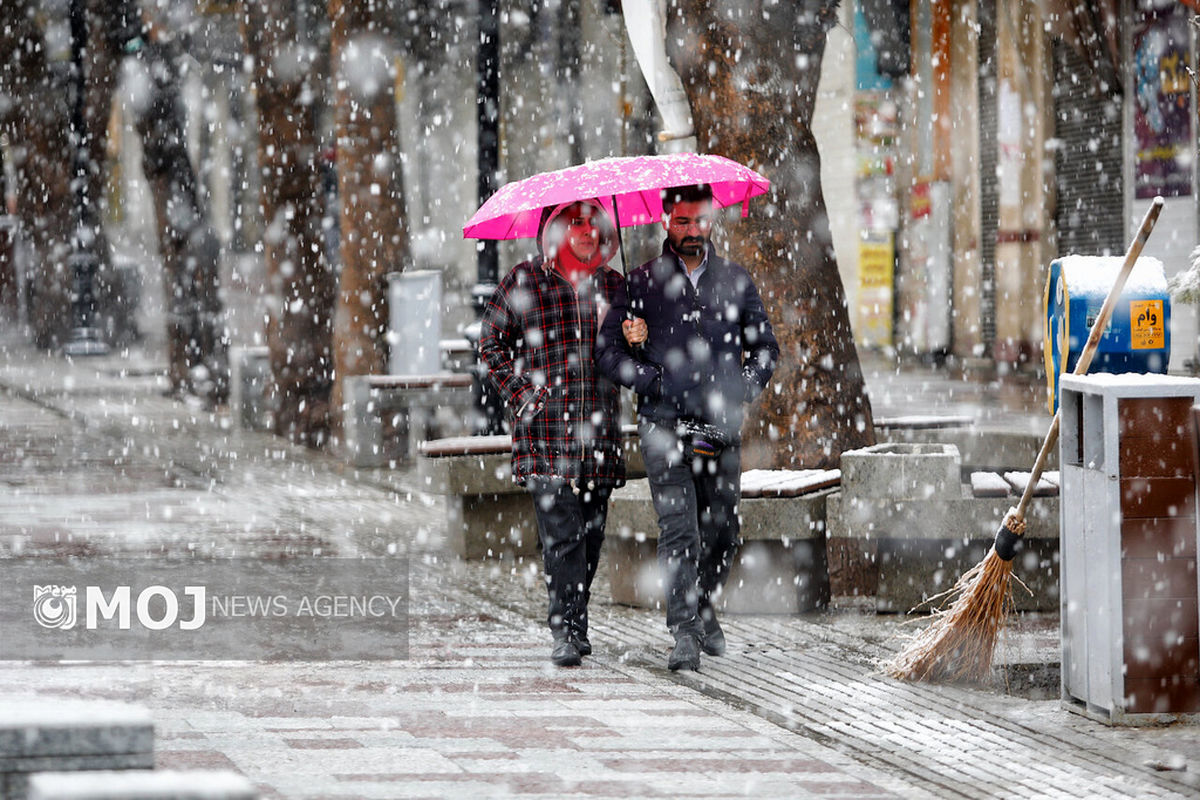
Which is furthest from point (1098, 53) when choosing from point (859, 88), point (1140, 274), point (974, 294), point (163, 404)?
point (1140, 274)

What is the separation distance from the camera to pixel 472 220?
7.70 meters

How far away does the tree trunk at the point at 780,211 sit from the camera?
9.65m

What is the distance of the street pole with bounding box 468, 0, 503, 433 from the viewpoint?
13.1m

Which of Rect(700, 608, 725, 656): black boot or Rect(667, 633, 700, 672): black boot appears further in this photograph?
Rect(700, 608, 725, 656): black boot

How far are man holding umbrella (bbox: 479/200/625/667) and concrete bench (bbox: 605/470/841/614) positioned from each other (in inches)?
38.8

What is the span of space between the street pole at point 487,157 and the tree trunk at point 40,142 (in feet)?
64.1

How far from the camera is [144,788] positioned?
3.10 metres

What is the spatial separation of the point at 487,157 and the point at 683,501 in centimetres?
746

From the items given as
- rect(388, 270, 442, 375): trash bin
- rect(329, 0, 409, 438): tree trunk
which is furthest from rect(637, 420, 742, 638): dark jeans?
rect(329, 0, 409, 438): tree trunk

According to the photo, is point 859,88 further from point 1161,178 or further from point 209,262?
point 209,262

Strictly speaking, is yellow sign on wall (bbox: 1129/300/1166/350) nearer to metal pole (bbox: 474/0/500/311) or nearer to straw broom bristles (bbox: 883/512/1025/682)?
straw broom bristles (bbox: 883/512/1025/682)

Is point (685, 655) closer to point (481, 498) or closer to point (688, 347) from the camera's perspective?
point (688, 347)

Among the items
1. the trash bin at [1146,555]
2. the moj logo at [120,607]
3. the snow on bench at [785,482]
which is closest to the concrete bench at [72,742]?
the trash bin at [1146,555]

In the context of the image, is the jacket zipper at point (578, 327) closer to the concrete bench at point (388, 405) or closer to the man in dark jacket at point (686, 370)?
the man in dark jacket at point (686, 370)
